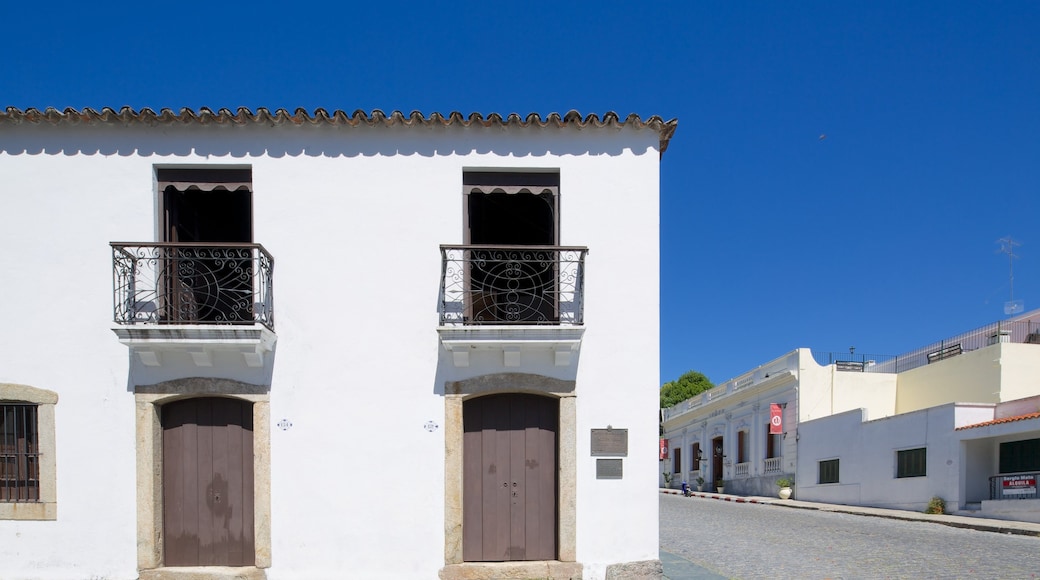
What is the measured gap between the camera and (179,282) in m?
7.14

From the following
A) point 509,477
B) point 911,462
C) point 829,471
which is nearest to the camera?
point 509,477

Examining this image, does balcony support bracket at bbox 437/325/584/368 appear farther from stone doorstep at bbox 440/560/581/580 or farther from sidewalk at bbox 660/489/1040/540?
sidewalk at bbox 660/489/1040/540

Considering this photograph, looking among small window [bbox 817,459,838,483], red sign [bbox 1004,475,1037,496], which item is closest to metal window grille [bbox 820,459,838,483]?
small window [bbox 817,459,838,483]

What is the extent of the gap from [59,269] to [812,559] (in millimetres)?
9246

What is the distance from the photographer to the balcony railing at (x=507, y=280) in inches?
271

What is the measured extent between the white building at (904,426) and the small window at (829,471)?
35 mm

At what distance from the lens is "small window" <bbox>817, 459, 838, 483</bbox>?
68.2 feet

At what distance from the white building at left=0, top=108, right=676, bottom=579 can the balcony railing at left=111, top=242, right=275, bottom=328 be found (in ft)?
0.12

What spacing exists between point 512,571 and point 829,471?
1733cm

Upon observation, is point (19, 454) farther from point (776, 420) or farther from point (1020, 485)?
point (776, 420)

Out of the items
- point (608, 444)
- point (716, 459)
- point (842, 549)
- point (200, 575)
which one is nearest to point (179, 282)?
point (200, 575)

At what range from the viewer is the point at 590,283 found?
23.2ft

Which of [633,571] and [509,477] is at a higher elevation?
[509,477]

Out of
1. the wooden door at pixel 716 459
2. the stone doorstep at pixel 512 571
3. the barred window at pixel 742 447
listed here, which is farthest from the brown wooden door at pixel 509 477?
the wooden door at pixel 716 459
